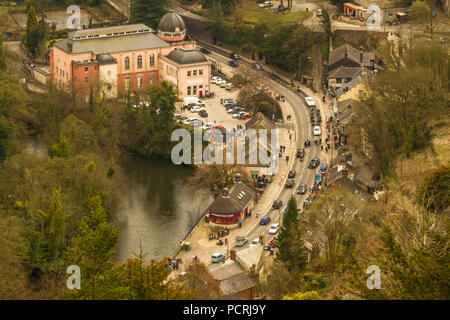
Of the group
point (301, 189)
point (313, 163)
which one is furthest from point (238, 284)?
point (313, 163)

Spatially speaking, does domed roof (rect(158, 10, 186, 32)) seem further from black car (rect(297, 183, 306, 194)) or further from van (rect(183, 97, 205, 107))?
black car (rect(297, 183, 306, 194))

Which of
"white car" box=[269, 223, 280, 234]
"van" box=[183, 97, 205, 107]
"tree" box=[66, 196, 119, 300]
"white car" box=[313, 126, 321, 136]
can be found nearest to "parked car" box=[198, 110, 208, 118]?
"van" box=[183, 97, 205, 107]

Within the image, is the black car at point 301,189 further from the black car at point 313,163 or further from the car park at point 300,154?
the car park at point 300,154

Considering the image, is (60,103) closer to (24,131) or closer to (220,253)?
(24,131)

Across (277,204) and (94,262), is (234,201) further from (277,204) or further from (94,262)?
(94,262)

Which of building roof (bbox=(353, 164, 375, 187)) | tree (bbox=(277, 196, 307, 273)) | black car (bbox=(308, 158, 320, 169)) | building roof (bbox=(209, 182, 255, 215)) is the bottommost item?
black car (bbox=(308, 158, 320, 169))

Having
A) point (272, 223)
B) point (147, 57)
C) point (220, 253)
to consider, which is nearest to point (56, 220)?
point (220, 253)

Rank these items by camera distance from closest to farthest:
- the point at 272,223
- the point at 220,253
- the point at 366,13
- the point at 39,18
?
the point at 220,253 → the point at 272,223 → the point at 366,13 → the point at 39,18
